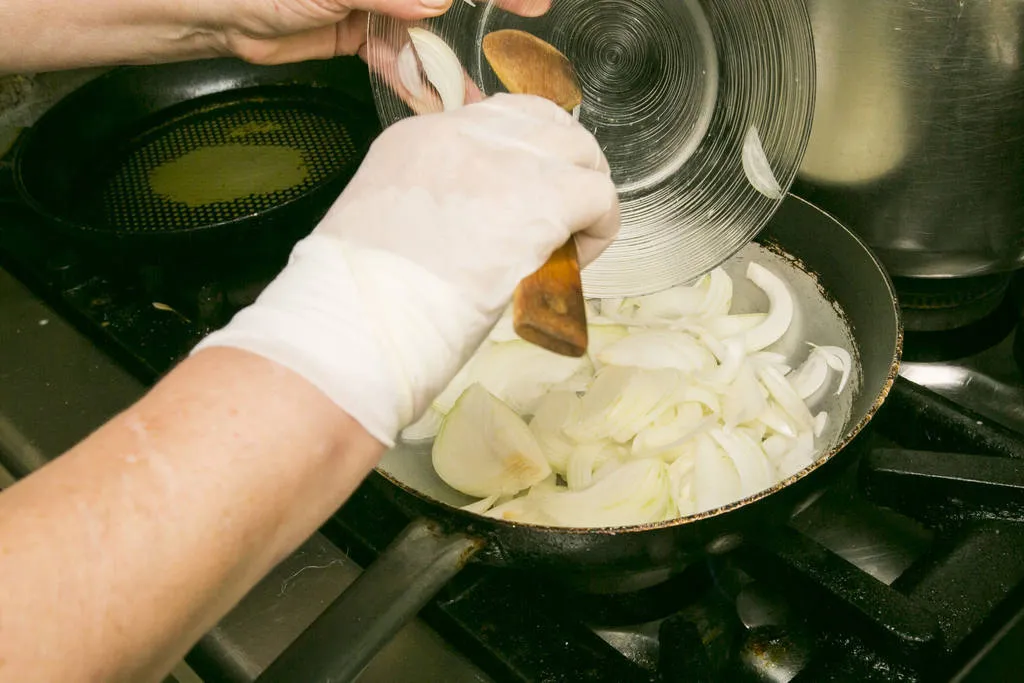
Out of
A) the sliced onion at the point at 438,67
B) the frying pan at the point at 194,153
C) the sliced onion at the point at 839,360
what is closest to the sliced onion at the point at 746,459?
the sliced onion at the point at 839,360

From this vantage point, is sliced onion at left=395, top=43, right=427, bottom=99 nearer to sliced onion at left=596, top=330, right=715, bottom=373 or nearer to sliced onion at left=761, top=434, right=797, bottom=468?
sliced onion at left=596, top=330, right=715, bottom=373

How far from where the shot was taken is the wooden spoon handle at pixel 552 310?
1.47 feet

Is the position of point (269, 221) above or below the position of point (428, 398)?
below

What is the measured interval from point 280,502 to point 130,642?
0.09 metres

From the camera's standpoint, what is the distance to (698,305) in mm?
878

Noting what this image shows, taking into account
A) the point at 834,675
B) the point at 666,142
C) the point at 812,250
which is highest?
the point at 666,142

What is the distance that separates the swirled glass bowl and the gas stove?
9.0 inches

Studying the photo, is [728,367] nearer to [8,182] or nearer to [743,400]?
[743,400]

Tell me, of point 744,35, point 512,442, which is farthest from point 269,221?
point 744,35

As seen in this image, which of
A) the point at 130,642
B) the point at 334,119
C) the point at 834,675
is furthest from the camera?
the point at 334,119

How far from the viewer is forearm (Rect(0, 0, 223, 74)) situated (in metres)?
0.79

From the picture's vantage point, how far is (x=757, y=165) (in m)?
0.69

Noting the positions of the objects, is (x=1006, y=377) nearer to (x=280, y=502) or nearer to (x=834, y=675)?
(x=834, y=675)

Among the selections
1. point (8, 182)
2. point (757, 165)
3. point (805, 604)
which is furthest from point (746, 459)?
point (8, 182)
